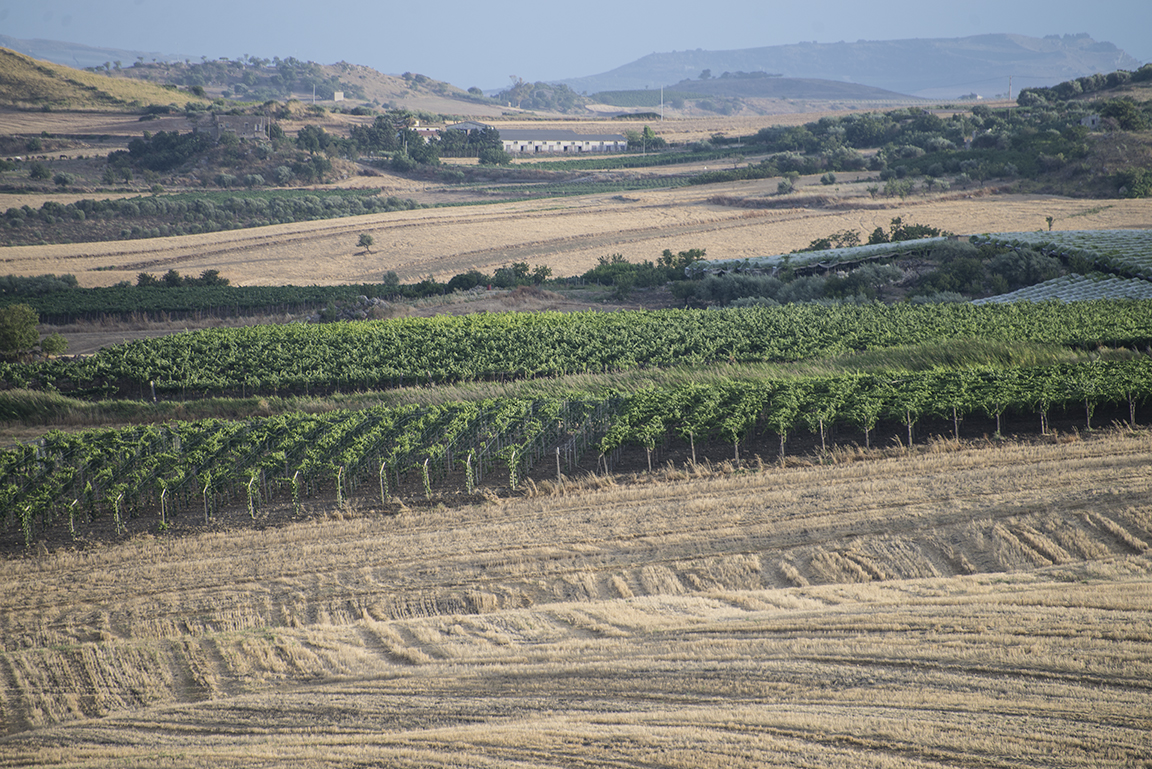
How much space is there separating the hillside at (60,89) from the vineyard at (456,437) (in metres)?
117

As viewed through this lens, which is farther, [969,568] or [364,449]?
[364,449]

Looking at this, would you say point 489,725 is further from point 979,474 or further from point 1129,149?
point 1129,149

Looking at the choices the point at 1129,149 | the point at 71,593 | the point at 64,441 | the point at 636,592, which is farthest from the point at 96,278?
the point at 1129,149

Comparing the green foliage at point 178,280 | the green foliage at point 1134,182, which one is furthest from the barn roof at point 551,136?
the green foliage at point 178,280

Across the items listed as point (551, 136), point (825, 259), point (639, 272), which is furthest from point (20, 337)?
point (551, 136)

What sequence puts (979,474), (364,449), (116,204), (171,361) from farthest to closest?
(116,204) → (171,361) → (364,449) → (979,474)

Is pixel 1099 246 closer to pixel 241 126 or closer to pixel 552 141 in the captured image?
pixel 241 126

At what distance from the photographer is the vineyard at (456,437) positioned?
18.2m

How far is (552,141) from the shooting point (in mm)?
125625

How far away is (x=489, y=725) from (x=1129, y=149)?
7220cm

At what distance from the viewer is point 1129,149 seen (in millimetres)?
63812

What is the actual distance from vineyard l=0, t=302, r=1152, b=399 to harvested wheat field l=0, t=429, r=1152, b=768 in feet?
31.3

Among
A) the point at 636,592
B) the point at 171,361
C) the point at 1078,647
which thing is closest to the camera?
the point at 1078,647

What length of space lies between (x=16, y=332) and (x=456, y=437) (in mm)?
21980
